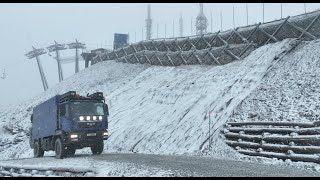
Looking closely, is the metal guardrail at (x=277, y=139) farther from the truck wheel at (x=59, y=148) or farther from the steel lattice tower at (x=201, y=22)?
the steel lattice tower at (x=201, y=22)

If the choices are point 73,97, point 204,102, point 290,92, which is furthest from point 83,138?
point 290,92

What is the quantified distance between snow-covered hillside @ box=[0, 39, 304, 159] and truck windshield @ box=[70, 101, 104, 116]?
12.7 feet

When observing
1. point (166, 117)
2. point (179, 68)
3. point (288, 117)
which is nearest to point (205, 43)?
point (179, 68)

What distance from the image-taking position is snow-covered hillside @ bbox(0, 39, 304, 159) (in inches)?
772

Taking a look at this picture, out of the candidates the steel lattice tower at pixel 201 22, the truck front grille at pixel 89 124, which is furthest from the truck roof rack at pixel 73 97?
the steel lattice tower at pixel 201 22

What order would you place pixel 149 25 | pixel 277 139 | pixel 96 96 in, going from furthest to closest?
pixel 149 25 → pixel 96 96 → pixel 277 139

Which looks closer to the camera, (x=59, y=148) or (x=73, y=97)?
(x=73, y=97)

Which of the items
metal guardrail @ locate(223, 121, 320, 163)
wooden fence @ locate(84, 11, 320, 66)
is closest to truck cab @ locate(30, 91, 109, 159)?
metal guardrail @ locate(223, 121, 320, 163)

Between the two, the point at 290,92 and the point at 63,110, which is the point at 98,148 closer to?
the point at 63,110

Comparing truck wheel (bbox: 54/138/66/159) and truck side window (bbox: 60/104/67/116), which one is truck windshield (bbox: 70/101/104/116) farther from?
truck wheel (bbox: 54/138/66/159)

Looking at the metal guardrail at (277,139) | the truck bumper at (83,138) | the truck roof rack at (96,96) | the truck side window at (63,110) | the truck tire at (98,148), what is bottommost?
the truck tire at (98,148)

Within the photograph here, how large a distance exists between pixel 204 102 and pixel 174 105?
2728 mm

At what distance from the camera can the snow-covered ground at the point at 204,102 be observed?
59.2 feet

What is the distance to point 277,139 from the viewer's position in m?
15.2
